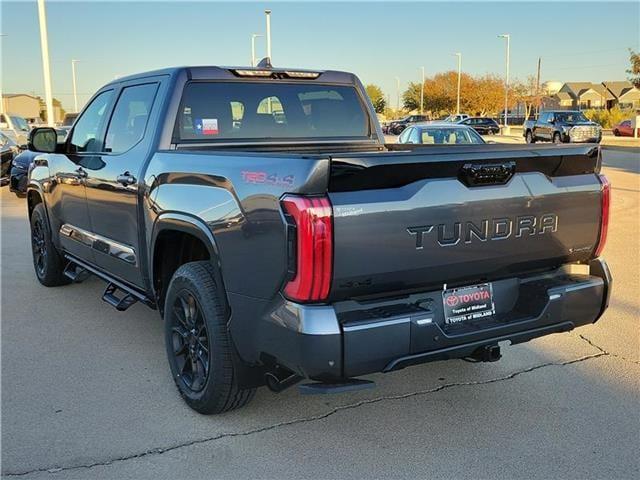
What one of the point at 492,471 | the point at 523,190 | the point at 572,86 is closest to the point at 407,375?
the point at 492,471

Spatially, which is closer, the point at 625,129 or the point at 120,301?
the point at 120,301

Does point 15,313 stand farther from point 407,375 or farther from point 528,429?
point 528,429

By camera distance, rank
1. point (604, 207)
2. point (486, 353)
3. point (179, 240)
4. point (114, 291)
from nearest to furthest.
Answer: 1. point (486, 353)
2. point (604, 207)
3. point (179, 240)
4. point (114, 291)

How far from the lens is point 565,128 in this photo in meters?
32.3

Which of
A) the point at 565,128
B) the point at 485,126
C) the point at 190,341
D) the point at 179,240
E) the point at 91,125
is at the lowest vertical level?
the point at 485,126

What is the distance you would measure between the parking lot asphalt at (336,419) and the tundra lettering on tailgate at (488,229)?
1.13 meters

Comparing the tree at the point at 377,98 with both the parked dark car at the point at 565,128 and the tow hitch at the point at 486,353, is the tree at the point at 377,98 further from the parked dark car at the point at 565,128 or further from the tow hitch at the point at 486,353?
the tow hitch at the point at 486,353

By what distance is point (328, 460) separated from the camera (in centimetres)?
322

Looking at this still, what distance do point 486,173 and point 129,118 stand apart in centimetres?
289

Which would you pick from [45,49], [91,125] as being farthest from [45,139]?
[45,49]

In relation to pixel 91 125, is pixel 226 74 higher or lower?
higher

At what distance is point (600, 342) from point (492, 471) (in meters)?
2.25

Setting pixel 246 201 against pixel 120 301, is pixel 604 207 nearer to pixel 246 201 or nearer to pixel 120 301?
pixel 246 201

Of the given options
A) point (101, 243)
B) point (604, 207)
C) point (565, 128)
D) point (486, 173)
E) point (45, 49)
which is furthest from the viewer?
point (565, 128)
